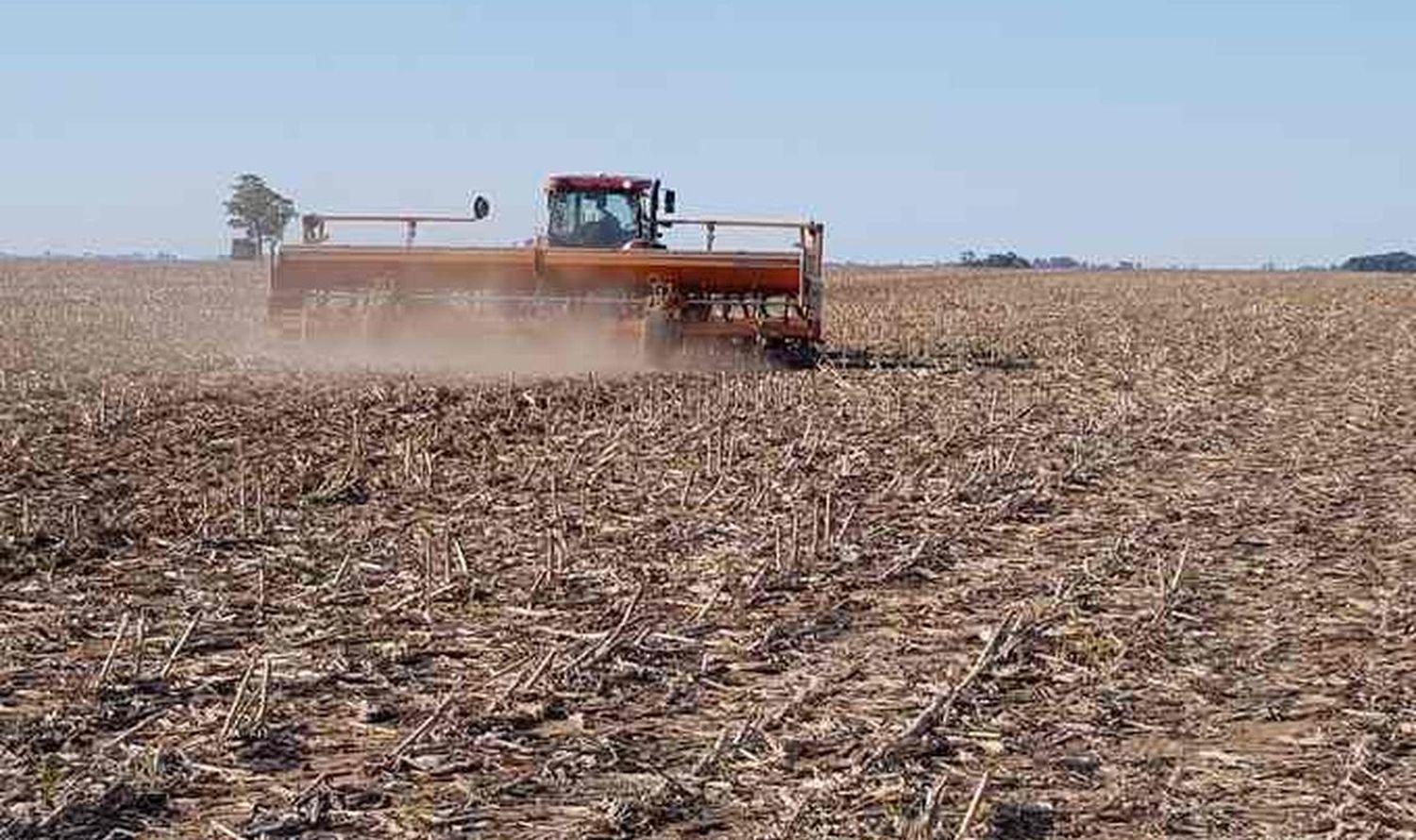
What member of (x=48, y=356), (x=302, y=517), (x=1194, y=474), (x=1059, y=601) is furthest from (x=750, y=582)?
(x=48, y=356)

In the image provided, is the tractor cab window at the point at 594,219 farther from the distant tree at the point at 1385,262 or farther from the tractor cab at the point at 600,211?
the distant tree at the point at 1385,262

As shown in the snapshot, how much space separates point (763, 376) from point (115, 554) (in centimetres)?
1048

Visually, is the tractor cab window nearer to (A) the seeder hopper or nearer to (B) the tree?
(A) the seeder hopper

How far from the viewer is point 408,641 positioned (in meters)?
6.92

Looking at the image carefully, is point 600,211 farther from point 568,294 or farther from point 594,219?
point 568,294

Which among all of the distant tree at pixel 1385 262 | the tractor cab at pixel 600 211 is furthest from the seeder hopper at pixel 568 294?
the distant tree at pixel 1385 262

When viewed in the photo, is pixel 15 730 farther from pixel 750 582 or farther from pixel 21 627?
pixel 750 582

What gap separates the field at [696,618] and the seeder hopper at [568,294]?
370cm

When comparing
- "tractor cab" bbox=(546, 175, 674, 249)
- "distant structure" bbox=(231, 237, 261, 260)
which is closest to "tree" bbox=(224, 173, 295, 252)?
"distant structure" bbox=(231, 237, 261, 260)

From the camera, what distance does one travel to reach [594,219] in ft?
73.6

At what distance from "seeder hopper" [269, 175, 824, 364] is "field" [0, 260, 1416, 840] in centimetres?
370

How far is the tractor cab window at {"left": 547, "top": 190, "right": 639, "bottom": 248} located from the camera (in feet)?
73.2

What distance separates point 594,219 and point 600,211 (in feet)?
0.39

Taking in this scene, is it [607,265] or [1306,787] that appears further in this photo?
[607,265]
